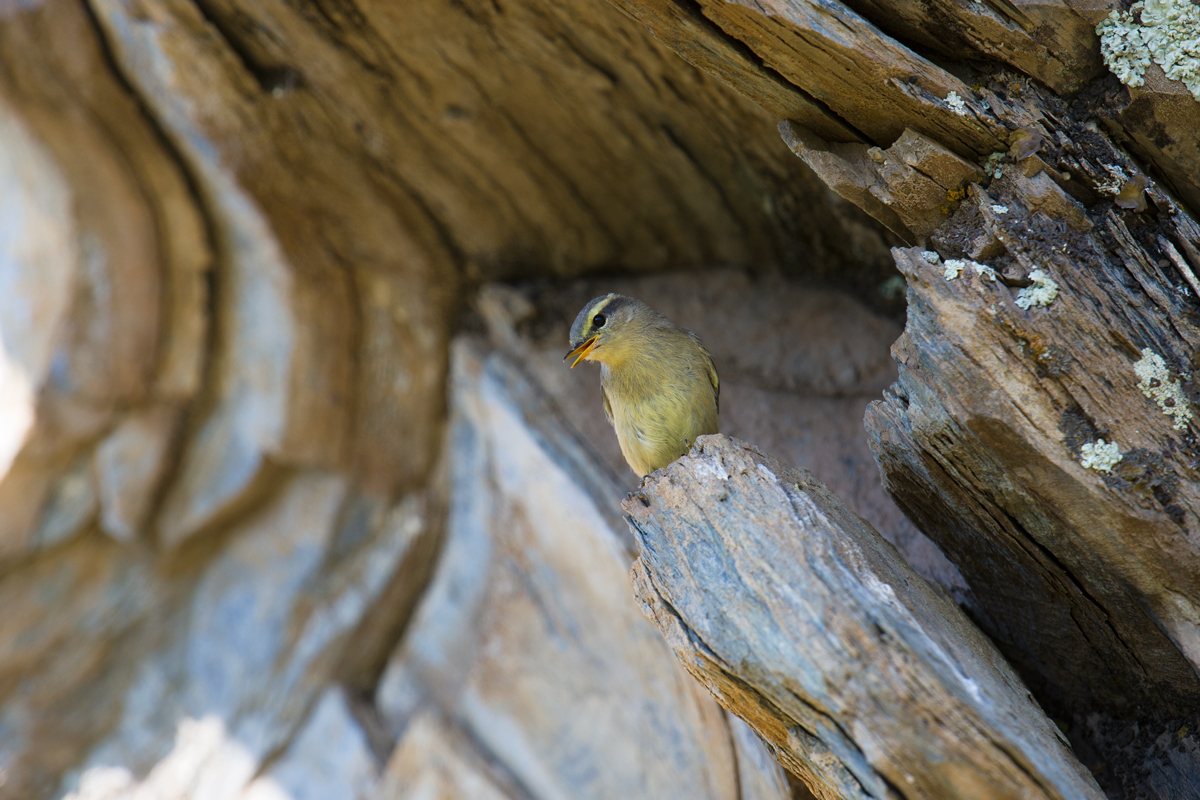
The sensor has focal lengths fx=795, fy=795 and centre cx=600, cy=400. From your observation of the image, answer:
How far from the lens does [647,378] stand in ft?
13.8

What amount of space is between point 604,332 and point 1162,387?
8.10ft

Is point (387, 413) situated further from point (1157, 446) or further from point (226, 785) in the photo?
point (1157, 446)

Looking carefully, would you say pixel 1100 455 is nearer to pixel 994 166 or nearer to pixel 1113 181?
pixel 1113 181

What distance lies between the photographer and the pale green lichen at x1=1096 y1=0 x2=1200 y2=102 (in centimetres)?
281

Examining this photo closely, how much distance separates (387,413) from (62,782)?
Result: 148 inches

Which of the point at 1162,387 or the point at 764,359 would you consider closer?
the point at 1162,387

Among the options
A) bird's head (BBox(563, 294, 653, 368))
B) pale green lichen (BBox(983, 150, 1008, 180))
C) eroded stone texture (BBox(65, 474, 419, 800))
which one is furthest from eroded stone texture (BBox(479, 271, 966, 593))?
pale green lichen (BBox(983, 150, 1008, 180))

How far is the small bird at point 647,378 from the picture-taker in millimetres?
4152

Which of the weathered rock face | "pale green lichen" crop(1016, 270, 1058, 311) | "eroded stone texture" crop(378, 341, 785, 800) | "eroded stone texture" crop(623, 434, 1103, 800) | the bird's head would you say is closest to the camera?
"eroded stone texture" crop(623, 434, 1103, 800)

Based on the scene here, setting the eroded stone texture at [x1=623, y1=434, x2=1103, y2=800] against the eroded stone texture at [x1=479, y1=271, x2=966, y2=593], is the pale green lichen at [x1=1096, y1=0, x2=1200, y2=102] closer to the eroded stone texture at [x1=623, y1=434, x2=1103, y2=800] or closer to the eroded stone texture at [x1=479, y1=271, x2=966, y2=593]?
the eroded stone texture at [x1=623, y1=434, x2=1103, y2=800]

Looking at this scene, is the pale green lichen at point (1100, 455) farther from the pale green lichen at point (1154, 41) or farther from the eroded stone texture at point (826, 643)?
the pale green lichen at point (1154, 41)

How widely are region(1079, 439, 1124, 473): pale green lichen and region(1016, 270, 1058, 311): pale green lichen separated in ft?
1.71

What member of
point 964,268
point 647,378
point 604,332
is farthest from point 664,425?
point 964,268

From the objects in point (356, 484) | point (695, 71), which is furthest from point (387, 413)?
point (695, 71)
